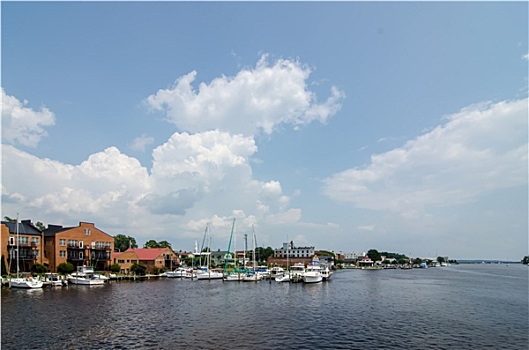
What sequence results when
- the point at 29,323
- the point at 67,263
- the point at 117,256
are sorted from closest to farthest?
the point at 29,323 → the point at 67,263 → the point at 117,256

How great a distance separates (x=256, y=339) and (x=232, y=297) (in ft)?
93.9

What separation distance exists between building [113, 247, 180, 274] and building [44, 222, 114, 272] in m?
4.45

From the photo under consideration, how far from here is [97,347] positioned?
2850 centimetres

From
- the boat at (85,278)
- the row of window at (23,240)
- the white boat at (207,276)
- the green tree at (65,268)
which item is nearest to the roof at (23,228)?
the row of window at (23,240)

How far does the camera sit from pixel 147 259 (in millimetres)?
109062

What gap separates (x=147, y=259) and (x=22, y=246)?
3512 centimetres

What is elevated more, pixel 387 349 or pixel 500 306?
pixel 387 349

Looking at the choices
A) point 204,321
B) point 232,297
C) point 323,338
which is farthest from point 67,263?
point 323,338

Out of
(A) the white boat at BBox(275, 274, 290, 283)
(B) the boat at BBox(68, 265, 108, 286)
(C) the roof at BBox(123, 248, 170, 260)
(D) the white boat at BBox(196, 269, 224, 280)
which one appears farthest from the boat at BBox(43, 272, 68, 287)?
(A) the white boat at BBox(275, 274, 290, 283)

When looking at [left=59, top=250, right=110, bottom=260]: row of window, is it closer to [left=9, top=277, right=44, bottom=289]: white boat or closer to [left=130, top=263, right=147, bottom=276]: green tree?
[left=130, top=263, right=147, bottom=276]: green tree

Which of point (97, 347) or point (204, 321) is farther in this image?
point (204, 321)

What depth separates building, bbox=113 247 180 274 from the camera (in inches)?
4065

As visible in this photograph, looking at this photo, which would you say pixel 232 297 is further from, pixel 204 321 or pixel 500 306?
pixel 500 306

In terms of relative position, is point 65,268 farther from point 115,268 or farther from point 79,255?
point 115,268
